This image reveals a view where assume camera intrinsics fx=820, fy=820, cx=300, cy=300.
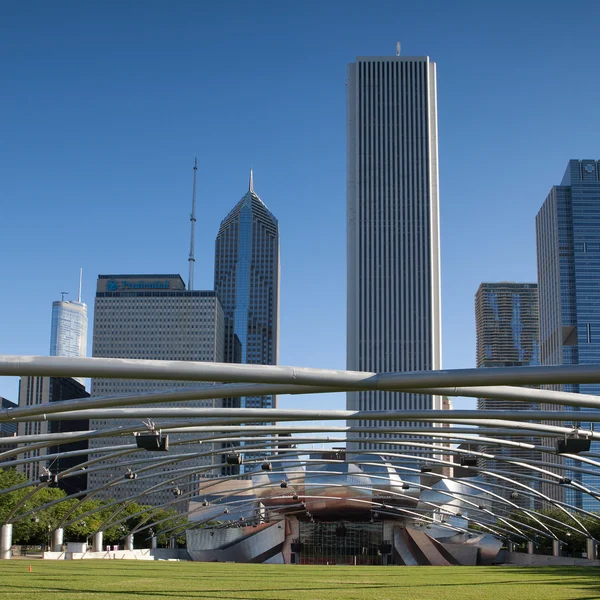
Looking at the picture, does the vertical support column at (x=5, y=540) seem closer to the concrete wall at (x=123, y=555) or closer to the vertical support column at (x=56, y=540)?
the concrete wall at (x=123, y=555)

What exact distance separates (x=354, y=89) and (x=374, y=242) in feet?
106

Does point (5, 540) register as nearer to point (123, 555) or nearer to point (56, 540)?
point (56, 540)

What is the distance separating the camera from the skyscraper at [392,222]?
530ft

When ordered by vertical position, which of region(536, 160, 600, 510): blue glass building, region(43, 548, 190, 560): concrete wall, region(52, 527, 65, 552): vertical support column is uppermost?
region(536, 160, 600, 510): blue glass building

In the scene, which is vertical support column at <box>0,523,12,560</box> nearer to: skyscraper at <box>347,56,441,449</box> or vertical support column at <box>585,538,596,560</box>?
vertical support column at <box>585,538,596,560</box>

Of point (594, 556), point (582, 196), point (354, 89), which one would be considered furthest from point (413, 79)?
point (594, 556)

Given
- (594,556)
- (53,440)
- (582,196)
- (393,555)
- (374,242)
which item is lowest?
(393,555)

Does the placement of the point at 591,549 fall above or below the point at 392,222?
below

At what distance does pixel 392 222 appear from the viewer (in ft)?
543

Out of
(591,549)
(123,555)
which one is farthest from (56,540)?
(591,549)

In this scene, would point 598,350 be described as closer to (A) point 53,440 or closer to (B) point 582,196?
(B) point 582,196

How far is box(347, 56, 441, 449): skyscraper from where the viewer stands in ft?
530

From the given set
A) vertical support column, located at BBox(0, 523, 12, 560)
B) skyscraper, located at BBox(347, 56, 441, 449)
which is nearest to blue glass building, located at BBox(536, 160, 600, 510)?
skyscraper, located at BBox(347, 56, 441, 449)

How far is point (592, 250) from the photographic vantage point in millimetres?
193875
